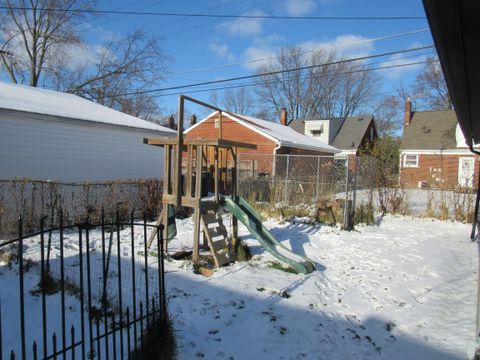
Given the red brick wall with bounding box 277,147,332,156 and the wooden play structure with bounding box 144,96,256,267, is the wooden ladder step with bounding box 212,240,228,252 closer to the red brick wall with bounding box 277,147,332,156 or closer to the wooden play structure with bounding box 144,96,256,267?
the wooden play structure with bounding box 144,96,256,267

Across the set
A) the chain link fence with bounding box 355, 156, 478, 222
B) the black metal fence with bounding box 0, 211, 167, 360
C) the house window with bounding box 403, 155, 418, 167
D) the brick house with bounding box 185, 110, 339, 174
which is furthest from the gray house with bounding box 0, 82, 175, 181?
the house window with bounding box 403, 155, 418, 167

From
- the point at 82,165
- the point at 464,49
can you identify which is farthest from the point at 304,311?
the point at 82,165

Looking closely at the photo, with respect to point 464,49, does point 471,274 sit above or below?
below

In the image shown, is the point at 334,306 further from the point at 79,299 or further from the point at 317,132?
the point at 317,132

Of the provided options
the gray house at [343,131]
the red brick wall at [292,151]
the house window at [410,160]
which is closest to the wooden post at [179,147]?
the red brick wall at [292,151]

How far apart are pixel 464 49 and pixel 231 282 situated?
384 cm

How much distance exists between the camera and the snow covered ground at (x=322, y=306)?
135 inches

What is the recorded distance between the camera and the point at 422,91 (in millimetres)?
41844

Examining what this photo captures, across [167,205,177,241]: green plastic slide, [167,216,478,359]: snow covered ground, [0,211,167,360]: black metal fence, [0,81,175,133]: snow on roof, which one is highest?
[0,81,175,133]: snow on roof

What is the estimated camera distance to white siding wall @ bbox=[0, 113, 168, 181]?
9.04m

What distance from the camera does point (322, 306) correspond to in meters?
4.37

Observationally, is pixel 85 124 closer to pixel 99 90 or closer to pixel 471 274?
pixel 471 274

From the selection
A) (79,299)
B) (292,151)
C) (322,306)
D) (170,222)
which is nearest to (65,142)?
(170,222)

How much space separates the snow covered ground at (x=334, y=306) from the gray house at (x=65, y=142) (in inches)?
201
